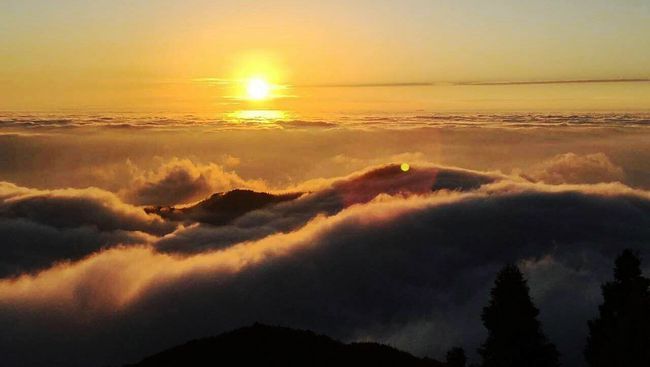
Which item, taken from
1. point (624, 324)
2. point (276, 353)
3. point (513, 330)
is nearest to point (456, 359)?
point (513, 330)

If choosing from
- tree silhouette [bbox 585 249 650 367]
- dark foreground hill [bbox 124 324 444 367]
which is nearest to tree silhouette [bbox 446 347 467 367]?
dark foreground hill [bbox 124 324 444 367]

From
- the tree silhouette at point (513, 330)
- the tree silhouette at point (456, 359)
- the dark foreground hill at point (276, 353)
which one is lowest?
the tree silhouette at point (456, 359)

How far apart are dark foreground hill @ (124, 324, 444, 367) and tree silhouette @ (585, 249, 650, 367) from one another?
10.4 metres

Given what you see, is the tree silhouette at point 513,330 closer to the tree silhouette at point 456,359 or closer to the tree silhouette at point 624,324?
the tree silhouette at point 624,324

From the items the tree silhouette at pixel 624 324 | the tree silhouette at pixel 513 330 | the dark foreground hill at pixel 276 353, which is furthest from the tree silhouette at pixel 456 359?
the tree silhouette at pixel 513 330

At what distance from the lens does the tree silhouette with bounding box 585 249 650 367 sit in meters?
32.6

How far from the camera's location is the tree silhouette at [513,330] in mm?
33344

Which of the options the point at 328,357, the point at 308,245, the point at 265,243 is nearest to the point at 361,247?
the point at 308,245

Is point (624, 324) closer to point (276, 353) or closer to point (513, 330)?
point (513, 330)

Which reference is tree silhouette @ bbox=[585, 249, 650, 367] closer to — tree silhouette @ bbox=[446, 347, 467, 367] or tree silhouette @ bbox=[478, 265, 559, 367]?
tree silhouette @ bbox=[478, 265, 559, 367]

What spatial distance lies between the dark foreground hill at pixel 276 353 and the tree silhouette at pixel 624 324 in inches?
411

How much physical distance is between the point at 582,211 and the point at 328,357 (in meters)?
140

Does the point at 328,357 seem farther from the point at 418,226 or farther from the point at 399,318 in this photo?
the point at 418,226

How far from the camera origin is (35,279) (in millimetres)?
143250
